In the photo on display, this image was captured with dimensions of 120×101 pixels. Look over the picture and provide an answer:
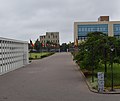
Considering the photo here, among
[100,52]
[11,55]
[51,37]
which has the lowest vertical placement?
[11,55]

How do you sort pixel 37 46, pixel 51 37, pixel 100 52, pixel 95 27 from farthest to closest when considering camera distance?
1. pixel 51 37
2. pixel 37 46
3. pixel 95 27
4. pixel 100 52

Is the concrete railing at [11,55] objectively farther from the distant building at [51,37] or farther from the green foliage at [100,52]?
the distant building at [51,37]

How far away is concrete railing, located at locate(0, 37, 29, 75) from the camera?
2429 centimetres

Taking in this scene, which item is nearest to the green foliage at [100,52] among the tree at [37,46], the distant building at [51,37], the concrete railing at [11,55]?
the concrete railing at [11,55]

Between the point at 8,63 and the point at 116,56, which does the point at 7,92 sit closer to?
the point at 116,56

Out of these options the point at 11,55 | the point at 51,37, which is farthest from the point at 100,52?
the point at 51,37

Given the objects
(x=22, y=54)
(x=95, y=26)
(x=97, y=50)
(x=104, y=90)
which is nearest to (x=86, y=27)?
(x=95, y=26)

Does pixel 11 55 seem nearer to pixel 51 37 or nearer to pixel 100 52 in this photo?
pixel 100 52

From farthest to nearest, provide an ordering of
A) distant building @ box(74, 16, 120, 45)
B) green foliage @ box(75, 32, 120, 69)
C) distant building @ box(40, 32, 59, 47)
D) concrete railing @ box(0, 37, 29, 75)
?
distant building @ box(40, 32, 59, 47) < distant building @ box(74, 16, 120, 45) < concrete railing @ box(0, 37, 29, 75) < green foliage @ box(75, 32, 120, 69)

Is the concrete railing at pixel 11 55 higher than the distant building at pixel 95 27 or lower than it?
lower

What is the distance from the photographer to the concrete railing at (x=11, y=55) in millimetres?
24294

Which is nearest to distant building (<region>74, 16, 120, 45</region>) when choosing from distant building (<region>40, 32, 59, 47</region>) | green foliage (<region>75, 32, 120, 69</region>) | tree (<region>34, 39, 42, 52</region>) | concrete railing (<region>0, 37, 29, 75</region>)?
tree (<region>34, 39, 42, 52</region>)

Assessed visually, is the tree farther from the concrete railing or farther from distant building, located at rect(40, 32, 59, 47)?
the concrete railing

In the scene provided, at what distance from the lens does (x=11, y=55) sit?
92.3 feet
